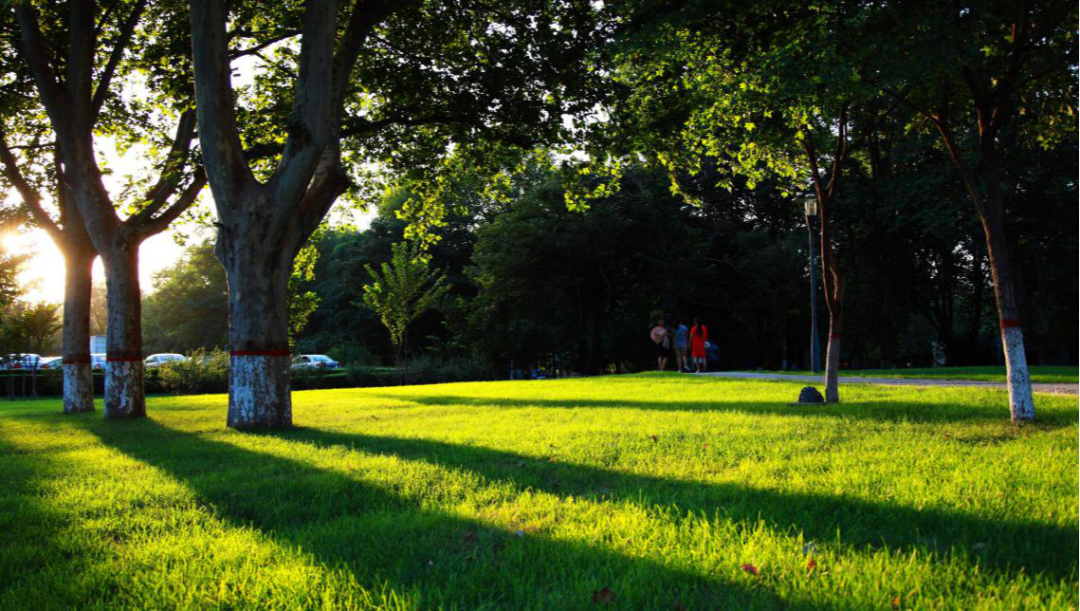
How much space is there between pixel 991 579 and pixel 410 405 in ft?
39.1

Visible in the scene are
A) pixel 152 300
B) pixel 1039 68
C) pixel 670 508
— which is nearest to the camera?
pixel 670 508

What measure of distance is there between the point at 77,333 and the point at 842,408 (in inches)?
593

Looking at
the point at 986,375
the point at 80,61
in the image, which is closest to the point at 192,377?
the point at 80,61

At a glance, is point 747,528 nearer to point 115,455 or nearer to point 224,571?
point 224,571

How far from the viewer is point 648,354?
128 feet

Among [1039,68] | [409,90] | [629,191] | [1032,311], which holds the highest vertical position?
[629,191]

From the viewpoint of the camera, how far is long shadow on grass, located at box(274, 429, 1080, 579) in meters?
3.10

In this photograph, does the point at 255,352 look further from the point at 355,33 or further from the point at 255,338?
the point at 355,33

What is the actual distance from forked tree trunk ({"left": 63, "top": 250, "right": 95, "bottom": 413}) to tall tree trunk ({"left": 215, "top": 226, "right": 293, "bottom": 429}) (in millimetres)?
7000

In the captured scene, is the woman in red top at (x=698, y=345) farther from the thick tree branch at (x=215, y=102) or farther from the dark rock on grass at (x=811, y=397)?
the thick tree branch at (x=215, y=102)

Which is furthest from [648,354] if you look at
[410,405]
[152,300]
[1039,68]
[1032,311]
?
[152,300]

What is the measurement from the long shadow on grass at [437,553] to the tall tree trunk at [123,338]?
27.0ft

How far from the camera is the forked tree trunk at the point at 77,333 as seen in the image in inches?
552

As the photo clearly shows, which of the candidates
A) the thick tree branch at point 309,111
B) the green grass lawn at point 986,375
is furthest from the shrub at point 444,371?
the thick tree branch at point 309,111
